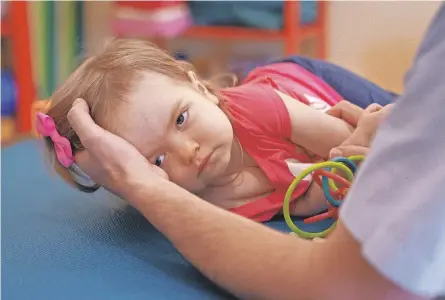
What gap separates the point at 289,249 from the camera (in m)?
0.56

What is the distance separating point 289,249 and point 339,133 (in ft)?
1.51

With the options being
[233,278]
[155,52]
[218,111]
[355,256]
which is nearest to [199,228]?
[233,278]

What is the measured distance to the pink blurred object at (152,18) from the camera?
2273mm

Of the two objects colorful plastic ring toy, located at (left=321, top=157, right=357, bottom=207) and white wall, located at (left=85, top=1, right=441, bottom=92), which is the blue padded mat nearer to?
colorful plastic ring toy, located at (left=321, top=157, right=357, bottom=207)

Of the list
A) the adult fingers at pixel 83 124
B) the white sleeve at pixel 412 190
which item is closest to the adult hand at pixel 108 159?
the adult fingers at pixel 83 124

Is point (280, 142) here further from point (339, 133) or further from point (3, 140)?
point (3, 140)

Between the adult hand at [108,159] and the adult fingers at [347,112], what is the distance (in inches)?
13.9

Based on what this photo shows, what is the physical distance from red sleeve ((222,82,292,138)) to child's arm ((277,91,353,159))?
13mm

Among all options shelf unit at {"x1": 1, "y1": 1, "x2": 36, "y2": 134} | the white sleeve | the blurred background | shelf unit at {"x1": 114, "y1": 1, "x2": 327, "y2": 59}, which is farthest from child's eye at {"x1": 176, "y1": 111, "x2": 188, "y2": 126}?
shelf unit at {"x1": 1, "y1": 1, "x2": 36, "y2": 134}

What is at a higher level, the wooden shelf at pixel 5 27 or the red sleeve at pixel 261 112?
the red sleeve at pixel 261 112

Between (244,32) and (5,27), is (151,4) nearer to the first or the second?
(244,32)

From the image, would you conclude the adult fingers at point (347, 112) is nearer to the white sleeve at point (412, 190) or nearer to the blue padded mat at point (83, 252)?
the blue padded mat at point (83, 252)

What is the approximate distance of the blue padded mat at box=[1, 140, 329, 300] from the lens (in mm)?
707

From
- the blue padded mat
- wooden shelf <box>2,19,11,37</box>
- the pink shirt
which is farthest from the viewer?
wooden shelf <box>2,19,11,37</box>
